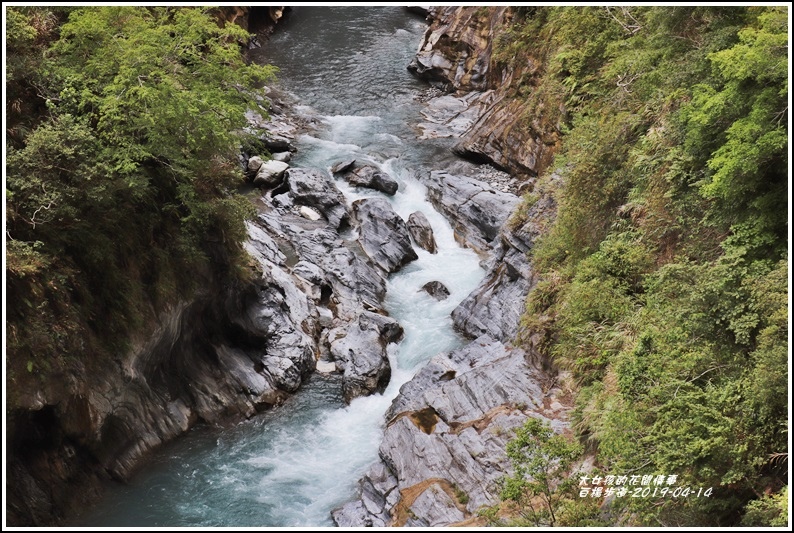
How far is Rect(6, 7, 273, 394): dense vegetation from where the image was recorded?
13.5m

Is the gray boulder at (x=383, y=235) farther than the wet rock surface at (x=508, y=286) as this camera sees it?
Yes

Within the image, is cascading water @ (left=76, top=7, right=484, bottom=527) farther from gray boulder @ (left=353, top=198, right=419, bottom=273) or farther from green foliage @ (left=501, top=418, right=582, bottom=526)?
green foliage @ (left=501, top=418, right=582, bottom=526)

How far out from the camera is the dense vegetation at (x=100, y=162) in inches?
531

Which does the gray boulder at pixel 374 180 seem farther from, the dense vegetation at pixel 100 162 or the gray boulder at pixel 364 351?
the dense vegetation at pixel 100 162

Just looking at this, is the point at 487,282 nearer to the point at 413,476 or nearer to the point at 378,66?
the point at 413,476

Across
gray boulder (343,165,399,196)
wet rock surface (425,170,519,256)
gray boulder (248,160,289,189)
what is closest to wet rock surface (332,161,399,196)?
gray boulder (343,165,399,196)

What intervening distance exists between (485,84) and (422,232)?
1403 cm

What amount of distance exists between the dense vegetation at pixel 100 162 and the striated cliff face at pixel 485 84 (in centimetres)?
1474

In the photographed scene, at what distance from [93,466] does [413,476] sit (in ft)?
25.7

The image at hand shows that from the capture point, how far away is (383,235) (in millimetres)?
26844

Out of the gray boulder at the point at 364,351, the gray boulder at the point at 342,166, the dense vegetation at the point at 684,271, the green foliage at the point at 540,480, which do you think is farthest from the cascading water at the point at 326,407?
the green foliage at the point at 540,480

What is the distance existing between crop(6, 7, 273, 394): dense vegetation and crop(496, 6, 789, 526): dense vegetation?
9.81 m

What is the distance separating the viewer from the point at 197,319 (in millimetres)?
19625

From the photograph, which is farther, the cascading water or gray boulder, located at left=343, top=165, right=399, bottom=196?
gray boulder, located at left=343, top=165, right=399, bottom=196
